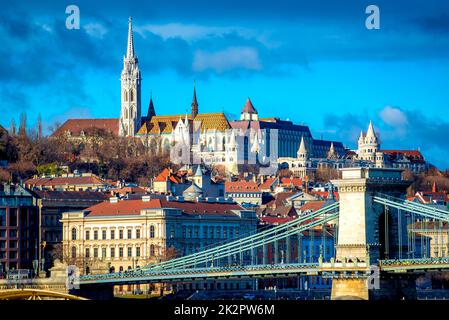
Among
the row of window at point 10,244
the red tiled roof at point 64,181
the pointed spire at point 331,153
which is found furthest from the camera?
the pointed spire at point 331,153

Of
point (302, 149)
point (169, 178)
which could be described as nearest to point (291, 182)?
point (169, 178)

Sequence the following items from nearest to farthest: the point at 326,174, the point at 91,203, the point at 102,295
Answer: the point at 102,295, the point at 91,203, the point at 326,174

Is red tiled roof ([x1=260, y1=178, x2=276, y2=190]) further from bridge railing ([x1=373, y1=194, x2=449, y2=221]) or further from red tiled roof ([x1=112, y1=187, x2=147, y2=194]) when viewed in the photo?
bridge railing ([x1=373, y1=194, x2=449, y2=221])

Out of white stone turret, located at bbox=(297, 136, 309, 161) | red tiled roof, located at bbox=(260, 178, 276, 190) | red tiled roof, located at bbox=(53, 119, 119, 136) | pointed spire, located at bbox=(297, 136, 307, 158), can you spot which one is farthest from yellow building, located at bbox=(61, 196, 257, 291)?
pointed spire, located at bbox=(297, 136, 307, 158)

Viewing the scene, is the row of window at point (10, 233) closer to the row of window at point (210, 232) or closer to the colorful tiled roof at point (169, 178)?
the row of window at point (210, 232)

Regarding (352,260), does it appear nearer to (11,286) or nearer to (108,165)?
(11,286)

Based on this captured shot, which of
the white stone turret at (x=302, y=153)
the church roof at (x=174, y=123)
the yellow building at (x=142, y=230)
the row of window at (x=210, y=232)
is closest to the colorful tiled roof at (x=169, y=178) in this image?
the yellow building at (x=142, y=230)
